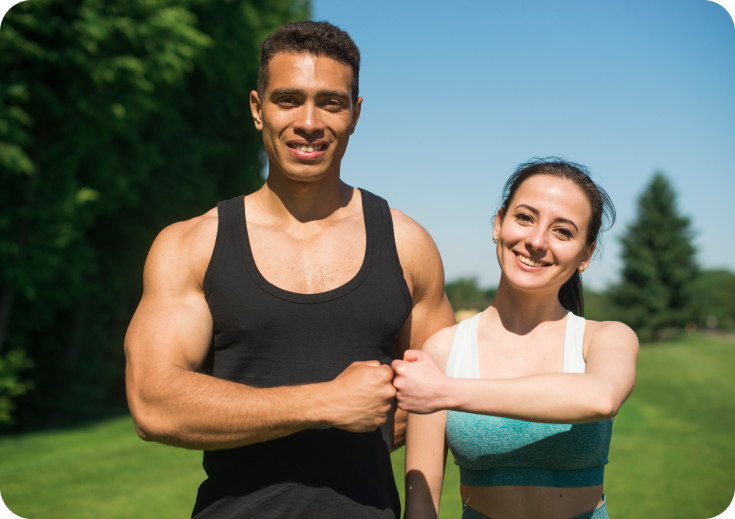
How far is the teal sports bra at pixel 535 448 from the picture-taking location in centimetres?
217

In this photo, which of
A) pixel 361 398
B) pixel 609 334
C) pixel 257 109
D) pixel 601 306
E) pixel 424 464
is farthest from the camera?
pixel 601 306

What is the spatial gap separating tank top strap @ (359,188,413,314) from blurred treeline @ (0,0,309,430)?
342 inches

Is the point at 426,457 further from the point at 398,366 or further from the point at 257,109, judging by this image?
the point at 257,109

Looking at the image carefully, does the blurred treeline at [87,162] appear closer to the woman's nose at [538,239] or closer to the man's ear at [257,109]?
the man's ear at [257,109]

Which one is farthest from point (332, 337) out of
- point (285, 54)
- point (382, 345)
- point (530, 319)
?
point (285, 54)

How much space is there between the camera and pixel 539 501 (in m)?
2.16

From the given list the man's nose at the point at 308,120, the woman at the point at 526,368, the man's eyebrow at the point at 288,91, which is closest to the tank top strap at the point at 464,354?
the woman at the point at 526,368

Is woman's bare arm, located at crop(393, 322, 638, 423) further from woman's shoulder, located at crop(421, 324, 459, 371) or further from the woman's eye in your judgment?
the woman's eye

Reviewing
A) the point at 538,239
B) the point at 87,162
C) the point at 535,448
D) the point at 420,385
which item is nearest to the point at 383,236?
the point at 538,239

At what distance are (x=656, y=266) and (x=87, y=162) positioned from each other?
48.1 metres

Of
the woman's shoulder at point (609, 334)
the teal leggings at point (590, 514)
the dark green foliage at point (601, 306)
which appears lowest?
the dark green foliage at point (601, 306)

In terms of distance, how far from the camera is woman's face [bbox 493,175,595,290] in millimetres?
2250

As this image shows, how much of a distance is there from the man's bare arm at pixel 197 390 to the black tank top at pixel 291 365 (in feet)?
0.33

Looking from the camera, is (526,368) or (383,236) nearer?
(526,368)
